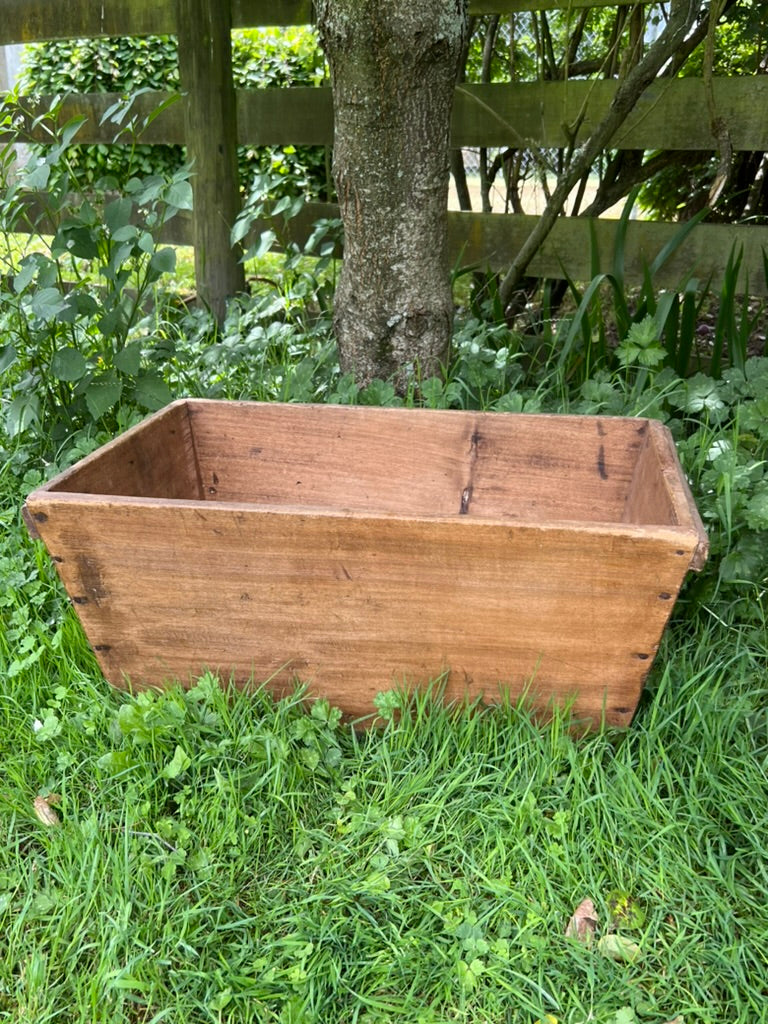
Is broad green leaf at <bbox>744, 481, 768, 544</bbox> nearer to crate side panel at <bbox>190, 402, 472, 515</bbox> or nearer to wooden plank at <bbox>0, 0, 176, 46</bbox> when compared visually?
crate side panel at <bbox>190, 402, 472, 515</bbox>

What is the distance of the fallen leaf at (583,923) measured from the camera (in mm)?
1180

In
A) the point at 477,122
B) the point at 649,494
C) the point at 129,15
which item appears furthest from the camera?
the point at 129,15

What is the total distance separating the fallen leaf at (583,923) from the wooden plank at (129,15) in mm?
2444

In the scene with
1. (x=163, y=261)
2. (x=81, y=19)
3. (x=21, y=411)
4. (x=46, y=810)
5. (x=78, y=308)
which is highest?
(x=81, y=19)

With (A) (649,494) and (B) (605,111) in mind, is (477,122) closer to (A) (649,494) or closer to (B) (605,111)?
(B) (605,111)

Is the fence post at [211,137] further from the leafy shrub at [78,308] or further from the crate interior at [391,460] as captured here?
the crate interior at [391,460]

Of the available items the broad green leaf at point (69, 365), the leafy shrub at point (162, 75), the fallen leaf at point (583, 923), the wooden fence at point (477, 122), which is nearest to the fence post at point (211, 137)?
the wooden fence at point (477, 122)

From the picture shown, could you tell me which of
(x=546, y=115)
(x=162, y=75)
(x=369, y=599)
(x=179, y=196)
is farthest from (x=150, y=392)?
(x=162, y=75)

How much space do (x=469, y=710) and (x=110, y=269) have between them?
1339 millimetres

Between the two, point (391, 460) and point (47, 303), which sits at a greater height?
point (47, 303)

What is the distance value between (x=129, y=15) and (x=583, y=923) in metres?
3.57

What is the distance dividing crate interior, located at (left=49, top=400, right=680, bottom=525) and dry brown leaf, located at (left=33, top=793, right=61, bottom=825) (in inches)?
22.6

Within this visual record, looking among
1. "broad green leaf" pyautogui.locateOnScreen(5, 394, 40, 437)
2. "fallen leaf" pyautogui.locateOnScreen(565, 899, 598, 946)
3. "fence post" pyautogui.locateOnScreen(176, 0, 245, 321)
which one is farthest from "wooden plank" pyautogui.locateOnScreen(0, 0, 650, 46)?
"fallen leaf" pyautogui.locateOnScreen(565, 899, 598, 946)

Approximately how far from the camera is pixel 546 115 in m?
2.73
